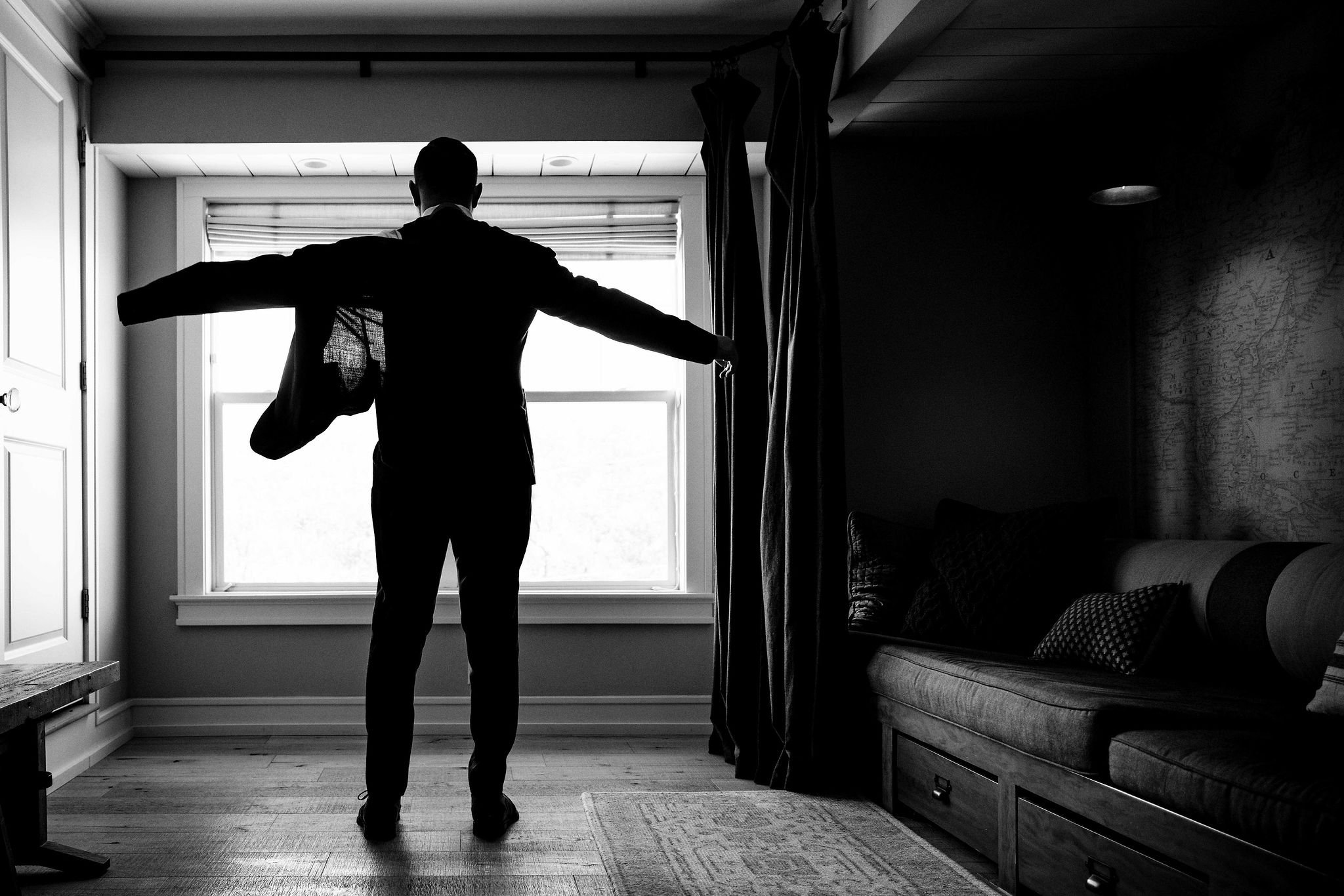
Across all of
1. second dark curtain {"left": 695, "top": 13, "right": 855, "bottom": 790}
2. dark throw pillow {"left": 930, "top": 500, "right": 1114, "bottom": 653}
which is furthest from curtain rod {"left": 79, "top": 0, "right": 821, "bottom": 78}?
dark throw pillow {"left": 930, "top": 500, "right": 1114, "bottom": 653}

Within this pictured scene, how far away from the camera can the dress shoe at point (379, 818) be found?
96.8 inches

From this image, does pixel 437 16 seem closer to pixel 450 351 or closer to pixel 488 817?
pixel 450 351

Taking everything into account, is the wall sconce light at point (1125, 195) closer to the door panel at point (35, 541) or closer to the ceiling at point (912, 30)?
the ceiling at point (912, 30)

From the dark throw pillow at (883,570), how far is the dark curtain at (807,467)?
274 mm

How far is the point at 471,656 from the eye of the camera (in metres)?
2.48

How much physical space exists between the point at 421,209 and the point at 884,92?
1.59 meters

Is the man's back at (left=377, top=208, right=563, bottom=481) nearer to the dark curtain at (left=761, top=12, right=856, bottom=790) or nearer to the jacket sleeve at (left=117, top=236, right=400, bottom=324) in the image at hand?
the jacket sleeve at (left=117, top=236, right=400, bottom=324)

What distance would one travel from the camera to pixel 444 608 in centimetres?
391

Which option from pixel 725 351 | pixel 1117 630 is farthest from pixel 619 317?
pixel 1117 630

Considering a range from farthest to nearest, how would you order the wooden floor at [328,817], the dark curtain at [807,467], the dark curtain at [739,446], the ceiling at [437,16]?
the ceiling at [437,16]
the dark curtain at [739,446]
the dark curtain at [807,467]
the wooden floor at [328,817]

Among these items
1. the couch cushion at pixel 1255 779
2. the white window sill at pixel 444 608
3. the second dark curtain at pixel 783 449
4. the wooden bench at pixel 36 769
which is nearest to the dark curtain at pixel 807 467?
the second dark curtain at pixel 783 449

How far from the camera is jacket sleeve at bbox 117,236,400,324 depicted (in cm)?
218

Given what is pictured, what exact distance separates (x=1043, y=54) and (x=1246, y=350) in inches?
40.5

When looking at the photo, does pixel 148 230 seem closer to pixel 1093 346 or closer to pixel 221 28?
pixel 221 28
